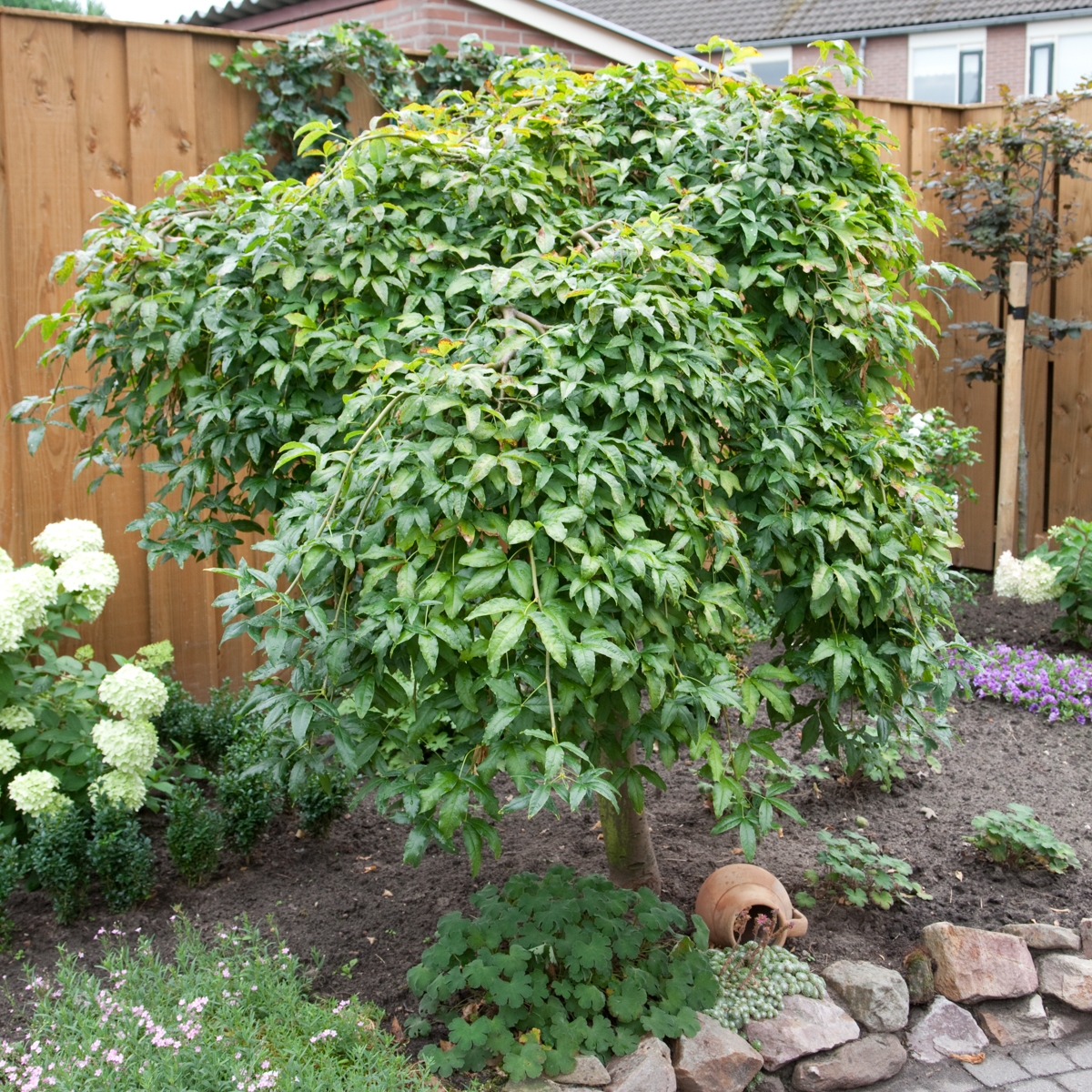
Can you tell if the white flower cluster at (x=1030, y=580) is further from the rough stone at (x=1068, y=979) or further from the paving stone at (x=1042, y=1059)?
the paving stone at (x=1042, y=1059)

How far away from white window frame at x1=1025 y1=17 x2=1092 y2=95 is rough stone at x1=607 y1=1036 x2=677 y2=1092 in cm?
1661

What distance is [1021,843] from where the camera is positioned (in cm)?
291

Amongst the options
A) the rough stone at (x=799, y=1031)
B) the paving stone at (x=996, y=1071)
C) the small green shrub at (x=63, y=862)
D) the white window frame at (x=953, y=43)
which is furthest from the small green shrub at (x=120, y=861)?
the white window frame at (x=953, y=43)

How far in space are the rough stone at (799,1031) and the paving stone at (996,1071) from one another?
0.86 feet

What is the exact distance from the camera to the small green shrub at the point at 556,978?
213 centimetres

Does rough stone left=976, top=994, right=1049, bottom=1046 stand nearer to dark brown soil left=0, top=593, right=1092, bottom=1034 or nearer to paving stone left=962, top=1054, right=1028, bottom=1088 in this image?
paving stone left=962, top=1054, right=1028, bottom=1088

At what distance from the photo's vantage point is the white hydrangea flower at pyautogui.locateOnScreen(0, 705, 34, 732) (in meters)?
2.95

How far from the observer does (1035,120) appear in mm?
5328

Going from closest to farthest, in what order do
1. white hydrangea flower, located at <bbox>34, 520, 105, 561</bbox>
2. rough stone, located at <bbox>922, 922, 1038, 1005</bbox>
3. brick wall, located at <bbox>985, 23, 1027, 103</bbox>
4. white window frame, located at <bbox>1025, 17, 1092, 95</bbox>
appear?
1. rough stone, located at <bbox>922, 922, 1038, 1005</bbox>
2. white hydrangea flower, located at <bbox>34, 520, 105, 561</bbox>
3. white window frame, located at <bbox>1025, 17, 1092, 95</bbox>
4. brick wall, located at <bbox>985, 23, 1027, 103</bbox>

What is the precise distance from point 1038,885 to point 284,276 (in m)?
2.52

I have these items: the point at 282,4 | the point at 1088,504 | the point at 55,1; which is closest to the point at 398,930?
the point at 1088,504

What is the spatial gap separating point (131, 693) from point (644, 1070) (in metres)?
1.70

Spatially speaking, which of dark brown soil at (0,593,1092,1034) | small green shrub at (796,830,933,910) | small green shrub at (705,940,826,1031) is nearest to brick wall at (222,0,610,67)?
dark brown soil at (0,593,1092,1034)

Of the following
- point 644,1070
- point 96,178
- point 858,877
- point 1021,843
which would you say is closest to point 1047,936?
point 1021,843
